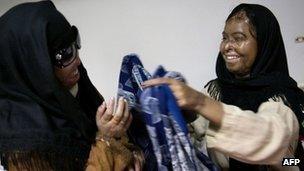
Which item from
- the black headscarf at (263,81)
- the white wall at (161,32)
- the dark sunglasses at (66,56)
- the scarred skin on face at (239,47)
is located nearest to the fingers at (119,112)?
the dark sunglasses at (66,56)

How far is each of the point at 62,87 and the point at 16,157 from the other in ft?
0.77

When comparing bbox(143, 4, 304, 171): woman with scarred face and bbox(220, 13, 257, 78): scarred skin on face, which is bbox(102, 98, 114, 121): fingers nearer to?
bbox(143, 4, 304, 171): woman with scarred face

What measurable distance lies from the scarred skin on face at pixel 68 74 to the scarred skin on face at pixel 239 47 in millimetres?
668

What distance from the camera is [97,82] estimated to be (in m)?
2.01

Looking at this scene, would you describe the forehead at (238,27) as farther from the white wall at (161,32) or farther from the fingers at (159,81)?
the fingers at (159,81)

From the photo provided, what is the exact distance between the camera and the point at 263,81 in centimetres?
128

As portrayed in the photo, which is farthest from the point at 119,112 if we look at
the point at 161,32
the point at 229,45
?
the point at 161,32

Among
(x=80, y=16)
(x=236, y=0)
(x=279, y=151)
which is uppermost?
(x=236, y=0)

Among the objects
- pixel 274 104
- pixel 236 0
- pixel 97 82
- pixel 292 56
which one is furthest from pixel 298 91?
pixel 97 82

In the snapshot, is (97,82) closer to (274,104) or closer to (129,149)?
(129,149)

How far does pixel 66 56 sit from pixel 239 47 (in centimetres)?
72

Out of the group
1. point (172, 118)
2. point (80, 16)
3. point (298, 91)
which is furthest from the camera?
point (80, 16)

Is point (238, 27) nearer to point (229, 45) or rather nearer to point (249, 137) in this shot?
point (229, 45)

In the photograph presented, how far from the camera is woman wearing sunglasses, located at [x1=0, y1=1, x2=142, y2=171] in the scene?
0.91 meters
